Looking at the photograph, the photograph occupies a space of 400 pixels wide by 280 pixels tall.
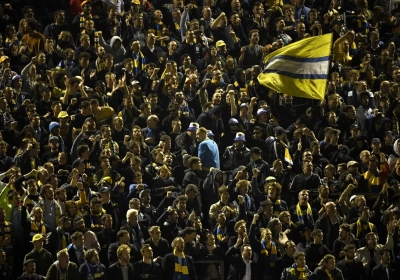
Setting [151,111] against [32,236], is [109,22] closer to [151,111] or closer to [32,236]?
[151,111]

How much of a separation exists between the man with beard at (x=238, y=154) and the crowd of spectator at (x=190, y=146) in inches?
1.1

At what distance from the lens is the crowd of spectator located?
24.5 m

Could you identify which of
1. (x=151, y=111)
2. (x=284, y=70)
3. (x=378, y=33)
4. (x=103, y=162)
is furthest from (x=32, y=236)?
(x=378, y=33)

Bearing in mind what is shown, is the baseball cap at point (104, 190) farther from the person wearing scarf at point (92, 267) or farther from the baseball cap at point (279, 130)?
the baseball cap at point (279, 130)

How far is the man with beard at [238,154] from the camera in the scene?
2719 cm

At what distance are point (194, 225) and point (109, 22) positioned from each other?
758 centimetres

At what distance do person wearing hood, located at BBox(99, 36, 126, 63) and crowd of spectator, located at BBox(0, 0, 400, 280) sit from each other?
0.09 feet

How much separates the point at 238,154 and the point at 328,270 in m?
3.54

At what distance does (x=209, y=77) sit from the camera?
2922cm

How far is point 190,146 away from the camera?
27.2 m

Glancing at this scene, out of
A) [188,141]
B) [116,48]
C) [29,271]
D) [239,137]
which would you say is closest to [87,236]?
[29,271]

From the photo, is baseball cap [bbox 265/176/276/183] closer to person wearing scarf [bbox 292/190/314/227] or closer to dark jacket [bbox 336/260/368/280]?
person wearing scarf [bbox 292/190/314/227]

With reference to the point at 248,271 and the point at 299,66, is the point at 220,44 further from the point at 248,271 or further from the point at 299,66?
the point at 248,271

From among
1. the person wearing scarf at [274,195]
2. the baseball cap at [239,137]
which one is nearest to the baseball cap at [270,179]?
the person wearing scarf at [274,195]
